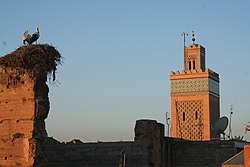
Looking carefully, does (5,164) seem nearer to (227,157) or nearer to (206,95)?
(227,157)

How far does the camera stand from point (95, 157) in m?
17.6

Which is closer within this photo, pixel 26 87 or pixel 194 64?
pixel 26 87

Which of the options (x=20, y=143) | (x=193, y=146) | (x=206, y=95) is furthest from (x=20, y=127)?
(x=206, y=95)

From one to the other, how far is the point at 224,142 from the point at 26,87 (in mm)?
9415

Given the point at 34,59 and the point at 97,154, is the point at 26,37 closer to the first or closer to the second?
the point at 34,59

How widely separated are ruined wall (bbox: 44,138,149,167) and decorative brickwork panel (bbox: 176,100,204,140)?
79.1ft

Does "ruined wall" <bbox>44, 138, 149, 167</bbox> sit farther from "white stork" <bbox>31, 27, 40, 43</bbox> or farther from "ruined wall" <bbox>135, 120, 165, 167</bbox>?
"white stork" <bbox>31, 27, 40, 43</bbox>

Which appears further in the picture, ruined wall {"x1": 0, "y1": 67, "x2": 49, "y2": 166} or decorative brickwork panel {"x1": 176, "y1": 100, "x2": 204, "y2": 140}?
decorative brickwork panel {"x1": 176, "y1": 100, "x2": 204, "y2": 140}

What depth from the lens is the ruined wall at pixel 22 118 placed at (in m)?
13.5

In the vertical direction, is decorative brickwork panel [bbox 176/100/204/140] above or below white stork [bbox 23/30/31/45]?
above

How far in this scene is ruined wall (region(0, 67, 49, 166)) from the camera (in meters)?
13.5

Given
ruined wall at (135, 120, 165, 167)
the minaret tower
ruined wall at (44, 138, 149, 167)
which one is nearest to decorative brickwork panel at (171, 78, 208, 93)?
the minaret tower

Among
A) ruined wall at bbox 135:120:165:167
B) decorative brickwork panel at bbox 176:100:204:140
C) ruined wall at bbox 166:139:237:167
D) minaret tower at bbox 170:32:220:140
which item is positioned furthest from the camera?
minaret tower at bbox 170:32:220:140

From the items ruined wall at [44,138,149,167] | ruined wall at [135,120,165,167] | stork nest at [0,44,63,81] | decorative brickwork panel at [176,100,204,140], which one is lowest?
ruined wall at [44,138,149,167]
